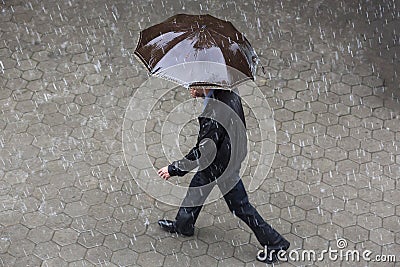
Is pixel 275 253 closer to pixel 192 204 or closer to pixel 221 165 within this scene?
pixel 192 204

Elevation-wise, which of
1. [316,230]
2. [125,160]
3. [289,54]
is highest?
[289,54]

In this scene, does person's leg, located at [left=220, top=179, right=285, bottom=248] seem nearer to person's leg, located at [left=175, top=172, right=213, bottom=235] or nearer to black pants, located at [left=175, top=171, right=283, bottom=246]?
black pants, located at [left=175, top=171, right=283, bottom=246]

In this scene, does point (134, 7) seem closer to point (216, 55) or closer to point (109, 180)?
point (109, 180)

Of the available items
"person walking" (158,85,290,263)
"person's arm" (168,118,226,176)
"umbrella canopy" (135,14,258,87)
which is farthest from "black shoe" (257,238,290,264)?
"umbrella canopy" (135,14,258,87)

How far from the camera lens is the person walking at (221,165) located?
638cm

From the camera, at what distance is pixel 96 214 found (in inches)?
297

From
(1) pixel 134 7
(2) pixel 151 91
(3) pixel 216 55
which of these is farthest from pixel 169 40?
(1) pixel 134 7

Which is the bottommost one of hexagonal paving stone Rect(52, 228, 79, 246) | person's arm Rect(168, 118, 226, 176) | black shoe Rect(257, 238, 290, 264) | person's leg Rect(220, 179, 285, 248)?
black shoe Rect(257, 238, 290, 264)

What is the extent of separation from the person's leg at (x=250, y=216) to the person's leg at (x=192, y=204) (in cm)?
23

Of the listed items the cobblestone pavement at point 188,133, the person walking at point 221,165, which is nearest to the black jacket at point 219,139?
the person walking at point 221,165

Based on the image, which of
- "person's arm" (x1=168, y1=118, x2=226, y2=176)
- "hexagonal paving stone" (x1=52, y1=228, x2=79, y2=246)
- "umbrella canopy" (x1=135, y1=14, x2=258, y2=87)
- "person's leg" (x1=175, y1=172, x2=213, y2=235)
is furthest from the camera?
"hexagonal paving stone" (x1=52, y1=228, x2=79, y2=246)

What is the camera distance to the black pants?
675 cm

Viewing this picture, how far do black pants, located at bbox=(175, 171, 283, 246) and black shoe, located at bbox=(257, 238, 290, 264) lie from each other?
0.16 feet

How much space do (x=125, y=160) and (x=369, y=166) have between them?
264 centimetres
